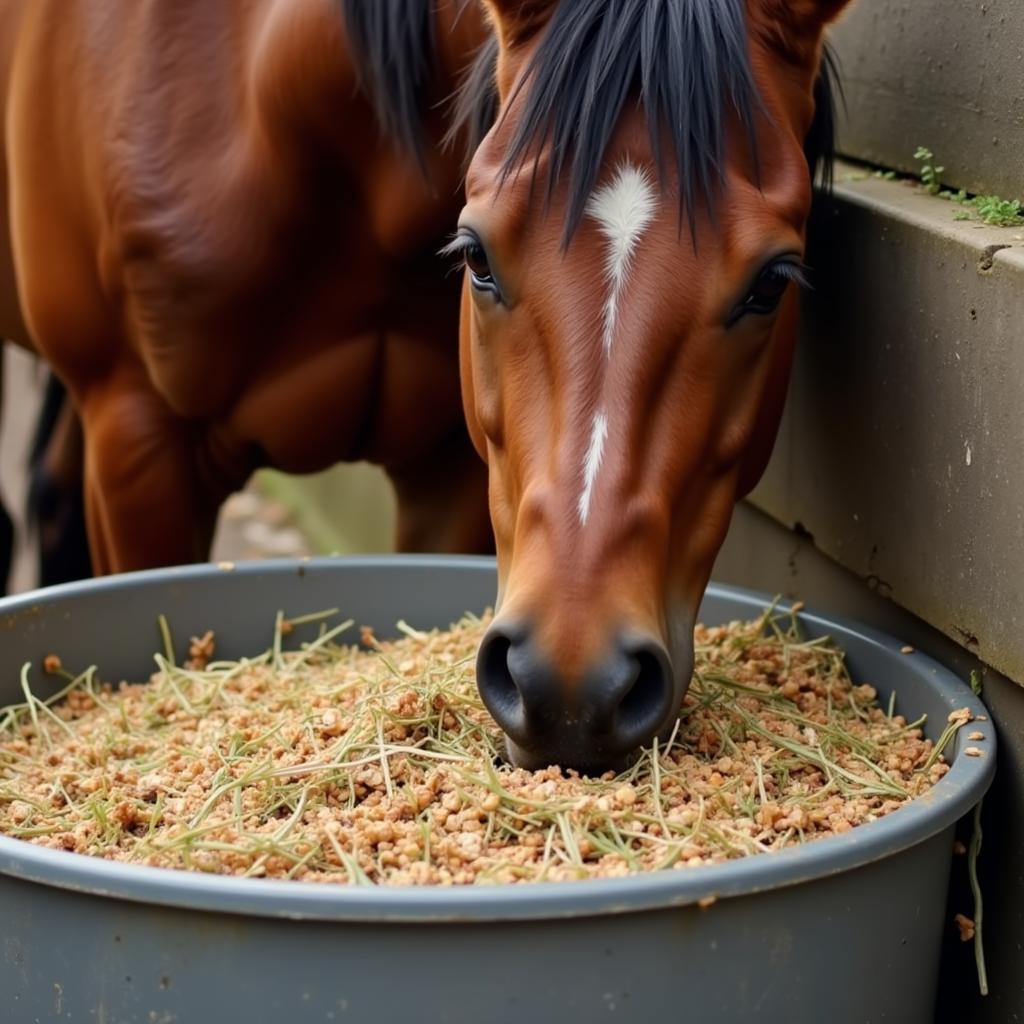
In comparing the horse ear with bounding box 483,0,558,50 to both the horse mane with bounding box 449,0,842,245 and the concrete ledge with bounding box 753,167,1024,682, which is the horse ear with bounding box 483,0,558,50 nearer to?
the horse mane with bounding box 449,0,842,245

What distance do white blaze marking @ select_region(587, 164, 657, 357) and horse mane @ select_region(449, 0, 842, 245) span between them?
20 millimetres

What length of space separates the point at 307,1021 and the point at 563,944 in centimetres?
20

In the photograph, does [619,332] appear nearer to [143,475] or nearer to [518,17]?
[518,17]

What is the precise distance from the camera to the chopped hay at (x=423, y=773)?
133cm

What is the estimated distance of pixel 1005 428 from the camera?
158 cm

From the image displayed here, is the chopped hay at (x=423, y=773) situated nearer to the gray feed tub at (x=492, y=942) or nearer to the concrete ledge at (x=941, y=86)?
the gray feed tub at (x=492, y=942)

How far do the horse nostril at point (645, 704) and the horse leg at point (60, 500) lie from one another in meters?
2.40

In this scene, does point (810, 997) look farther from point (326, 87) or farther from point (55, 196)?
point (55, 196)

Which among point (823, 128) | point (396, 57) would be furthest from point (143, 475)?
point (823, 128)

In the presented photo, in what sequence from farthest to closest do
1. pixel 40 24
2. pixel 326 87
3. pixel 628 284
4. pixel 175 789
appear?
pixel 40 24 → pixel 326 87 → pixel 175 789 → pixel 628 284

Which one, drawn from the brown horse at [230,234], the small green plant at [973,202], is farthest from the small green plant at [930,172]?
the brown horse at [230,234]

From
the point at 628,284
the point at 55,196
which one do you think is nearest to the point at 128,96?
the point at 55,196

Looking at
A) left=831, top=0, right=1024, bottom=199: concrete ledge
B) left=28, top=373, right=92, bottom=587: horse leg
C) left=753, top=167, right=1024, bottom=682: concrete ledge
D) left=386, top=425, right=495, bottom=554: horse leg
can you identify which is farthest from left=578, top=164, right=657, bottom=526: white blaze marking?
left=28, top=373, right=92, bottom=587: horse leg

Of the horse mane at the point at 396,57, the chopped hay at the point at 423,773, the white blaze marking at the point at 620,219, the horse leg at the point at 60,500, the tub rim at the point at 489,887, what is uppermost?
the horse mane at the point at 396,57
